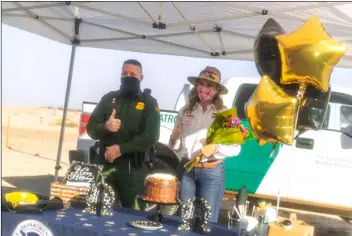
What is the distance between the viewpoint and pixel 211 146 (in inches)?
132

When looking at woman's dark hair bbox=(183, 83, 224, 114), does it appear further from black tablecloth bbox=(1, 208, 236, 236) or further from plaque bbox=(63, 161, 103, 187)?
black tablecloth bbox=(1, 208, 236, 236)

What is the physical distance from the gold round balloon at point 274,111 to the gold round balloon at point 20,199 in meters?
1.44

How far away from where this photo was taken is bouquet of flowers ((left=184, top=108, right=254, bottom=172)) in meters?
3.21

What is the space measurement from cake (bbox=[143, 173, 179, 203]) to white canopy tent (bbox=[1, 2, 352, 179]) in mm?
2591

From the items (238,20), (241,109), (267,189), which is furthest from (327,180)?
(238,20)

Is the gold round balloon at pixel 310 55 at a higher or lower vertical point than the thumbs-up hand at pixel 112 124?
higher

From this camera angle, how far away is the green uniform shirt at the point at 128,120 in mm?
3967

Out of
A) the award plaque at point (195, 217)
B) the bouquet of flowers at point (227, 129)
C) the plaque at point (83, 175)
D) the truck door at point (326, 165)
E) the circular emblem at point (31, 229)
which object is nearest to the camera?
the circular emblem at point (31, 229)

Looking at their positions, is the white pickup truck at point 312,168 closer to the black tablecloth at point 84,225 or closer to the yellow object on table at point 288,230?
the black tablecloth at point 84,225

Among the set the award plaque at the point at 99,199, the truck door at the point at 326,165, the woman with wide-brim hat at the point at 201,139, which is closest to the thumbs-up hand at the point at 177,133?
the woman with wide-brim hat at the point at 201,139

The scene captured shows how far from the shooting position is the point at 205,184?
12.1ft

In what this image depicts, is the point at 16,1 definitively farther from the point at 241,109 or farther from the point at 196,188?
the point at 196,188

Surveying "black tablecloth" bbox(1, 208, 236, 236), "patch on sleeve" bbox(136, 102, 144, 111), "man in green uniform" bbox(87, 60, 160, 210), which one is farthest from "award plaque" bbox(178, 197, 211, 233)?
"patch on sleeve" bbox(136, 102, 144, 111)

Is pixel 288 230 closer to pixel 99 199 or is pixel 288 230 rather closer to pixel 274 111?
pixel 274 111
